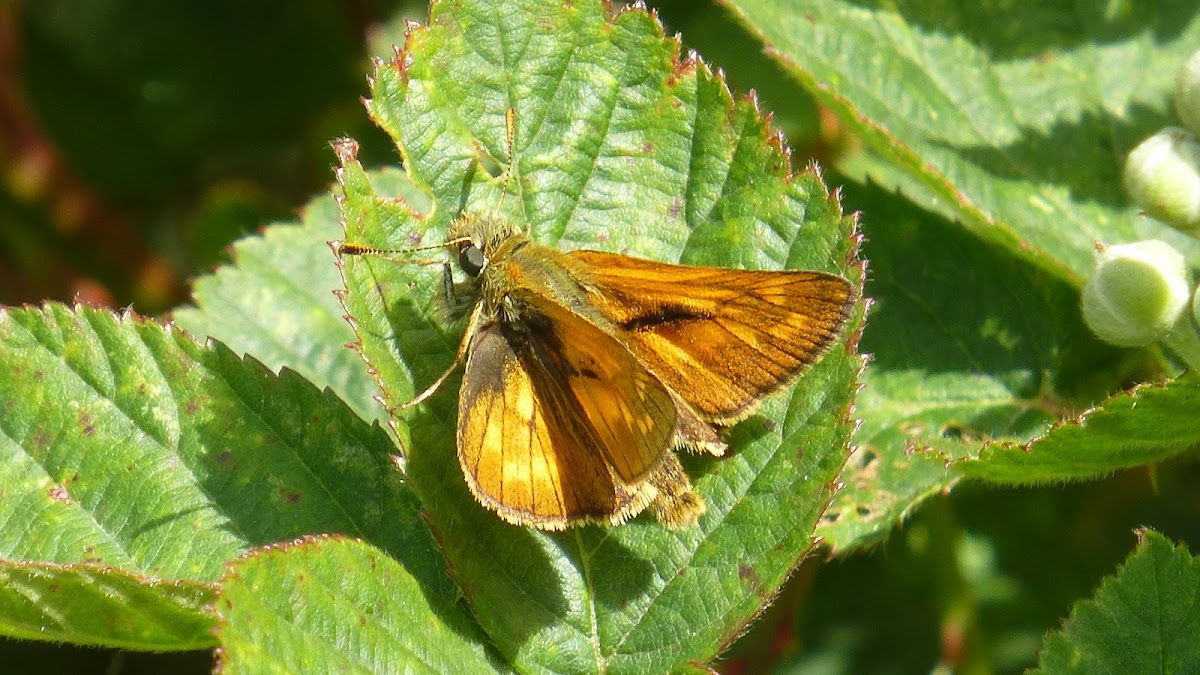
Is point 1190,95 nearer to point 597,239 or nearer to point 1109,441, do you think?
point 1109,441

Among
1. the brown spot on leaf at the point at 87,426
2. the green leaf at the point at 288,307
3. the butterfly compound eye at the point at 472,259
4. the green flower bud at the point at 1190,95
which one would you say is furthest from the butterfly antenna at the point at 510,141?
the green flower bud at the point at 1190,95

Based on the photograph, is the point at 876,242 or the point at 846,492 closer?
the point at 846,492

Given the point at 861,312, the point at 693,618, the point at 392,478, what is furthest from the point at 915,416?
the point at 392,478

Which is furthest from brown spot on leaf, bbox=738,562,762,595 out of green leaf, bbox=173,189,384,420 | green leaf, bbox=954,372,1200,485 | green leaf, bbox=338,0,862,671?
green leaf, bbox=173,189,384,420

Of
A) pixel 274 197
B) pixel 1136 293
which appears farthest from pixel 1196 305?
pixel 274 197

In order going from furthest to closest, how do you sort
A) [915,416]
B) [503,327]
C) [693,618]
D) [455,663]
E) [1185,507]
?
[1185,507] → [915,416] → [503,327] → [693,618] → [455,663]

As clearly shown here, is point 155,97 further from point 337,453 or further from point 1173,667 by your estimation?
point 1173,667

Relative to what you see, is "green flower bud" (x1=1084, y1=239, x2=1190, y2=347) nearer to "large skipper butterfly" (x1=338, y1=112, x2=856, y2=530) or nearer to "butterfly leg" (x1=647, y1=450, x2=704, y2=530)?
"large skipper butterfly" (x1=338, y1=112, x2=856, y2=530)

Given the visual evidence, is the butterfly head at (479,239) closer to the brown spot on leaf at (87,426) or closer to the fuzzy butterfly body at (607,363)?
the fuzzy butterfly body at (607,363)
